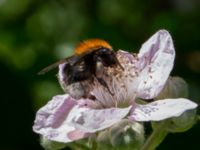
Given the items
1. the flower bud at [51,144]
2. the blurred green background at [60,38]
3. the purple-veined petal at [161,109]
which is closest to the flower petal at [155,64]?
the purple-veined petal at [161,109]

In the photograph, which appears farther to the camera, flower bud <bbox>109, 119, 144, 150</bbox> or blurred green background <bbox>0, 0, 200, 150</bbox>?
blurred green background <bbox>0, 0, 200, 150</bbox>

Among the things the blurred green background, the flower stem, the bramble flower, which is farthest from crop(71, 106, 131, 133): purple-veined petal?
the blurred green background

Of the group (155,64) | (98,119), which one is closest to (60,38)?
(155,64)

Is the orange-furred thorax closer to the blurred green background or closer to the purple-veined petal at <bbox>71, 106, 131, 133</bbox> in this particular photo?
the purple-veined petal at <bbox>71, 106, 131, 133</bbox>

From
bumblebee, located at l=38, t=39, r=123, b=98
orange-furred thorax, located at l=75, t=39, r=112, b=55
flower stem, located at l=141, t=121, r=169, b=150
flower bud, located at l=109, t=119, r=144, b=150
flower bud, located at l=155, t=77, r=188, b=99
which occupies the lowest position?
flower stem, located at l=141, t=121, r=169, b=150

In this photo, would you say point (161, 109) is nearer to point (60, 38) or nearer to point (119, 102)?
point (119, 102)

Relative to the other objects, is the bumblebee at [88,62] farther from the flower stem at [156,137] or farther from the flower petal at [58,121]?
the flower stem at [156,137]
